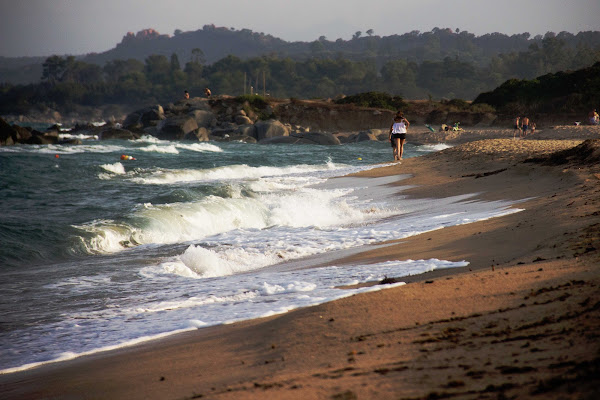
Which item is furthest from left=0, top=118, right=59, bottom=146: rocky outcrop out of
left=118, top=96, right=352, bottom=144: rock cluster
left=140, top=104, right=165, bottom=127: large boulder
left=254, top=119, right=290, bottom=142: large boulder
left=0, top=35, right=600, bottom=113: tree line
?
left=0, top=35, right=600, bottom=113: tree line

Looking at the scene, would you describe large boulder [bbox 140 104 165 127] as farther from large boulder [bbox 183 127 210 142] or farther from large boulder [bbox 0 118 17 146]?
large boulder [bbox 0 118 17 146]

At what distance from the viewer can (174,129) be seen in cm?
5303

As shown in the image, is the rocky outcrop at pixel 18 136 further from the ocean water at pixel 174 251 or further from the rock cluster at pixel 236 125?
the ocean water at pixel 174 251

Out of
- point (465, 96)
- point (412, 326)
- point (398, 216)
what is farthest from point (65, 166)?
point (465, 96)

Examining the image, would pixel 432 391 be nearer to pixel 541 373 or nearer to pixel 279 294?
pixel 541 373

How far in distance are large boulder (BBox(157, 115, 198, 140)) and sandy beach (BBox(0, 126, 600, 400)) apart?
48.7 metres

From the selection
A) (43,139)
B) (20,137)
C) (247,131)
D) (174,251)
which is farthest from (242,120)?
(174,251)

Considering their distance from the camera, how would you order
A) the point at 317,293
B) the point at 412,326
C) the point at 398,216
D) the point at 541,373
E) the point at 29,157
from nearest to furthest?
the point at 541,373 → the point at 412,326 → the point at 317,293 → the point at 398,216 → the point at 29,157

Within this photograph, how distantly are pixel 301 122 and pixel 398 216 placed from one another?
2103 inches

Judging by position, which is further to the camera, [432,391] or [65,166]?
[65,166]

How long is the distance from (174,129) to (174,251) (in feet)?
148

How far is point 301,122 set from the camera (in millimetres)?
64062

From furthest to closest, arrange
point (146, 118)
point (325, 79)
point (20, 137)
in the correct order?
point (325, 79)
point (146, 118)
point (20, 137)

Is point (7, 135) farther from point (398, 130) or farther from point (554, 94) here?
point (554, 94)
